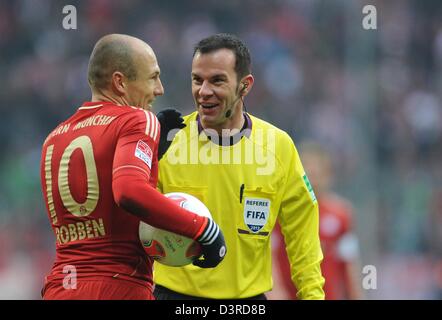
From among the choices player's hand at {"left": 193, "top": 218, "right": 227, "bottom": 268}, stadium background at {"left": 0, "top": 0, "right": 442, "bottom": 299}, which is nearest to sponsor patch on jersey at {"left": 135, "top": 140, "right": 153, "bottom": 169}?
player's hand at {"left": 193, "top": 218, "right": 227, "bottom": 268}

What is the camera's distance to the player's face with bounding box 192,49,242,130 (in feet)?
18.7

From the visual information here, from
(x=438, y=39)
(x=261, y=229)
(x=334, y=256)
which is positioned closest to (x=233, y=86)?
(x=261, y=229)

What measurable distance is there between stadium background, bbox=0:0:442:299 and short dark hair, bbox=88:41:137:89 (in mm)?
7575

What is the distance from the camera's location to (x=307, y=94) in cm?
1504

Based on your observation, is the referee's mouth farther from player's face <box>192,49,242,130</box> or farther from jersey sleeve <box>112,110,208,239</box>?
jersey sleeve <box>112,110,208,239</box>

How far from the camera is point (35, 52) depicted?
16359 millimetres

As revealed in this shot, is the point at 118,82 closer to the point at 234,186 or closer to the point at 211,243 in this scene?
the point at 211,243

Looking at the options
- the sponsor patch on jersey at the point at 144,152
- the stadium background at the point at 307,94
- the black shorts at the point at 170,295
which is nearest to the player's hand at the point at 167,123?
the sponsor patch on jersey at the point at 144,152

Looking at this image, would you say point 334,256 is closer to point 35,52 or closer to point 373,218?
point 373,218

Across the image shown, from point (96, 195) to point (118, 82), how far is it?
0.64 metres

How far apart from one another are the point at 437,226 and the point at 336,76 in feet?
11.9

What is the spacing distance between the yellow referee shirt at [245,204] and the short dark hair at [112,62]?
36.3 inches

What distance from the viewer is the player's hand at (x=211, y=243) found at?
457 cm

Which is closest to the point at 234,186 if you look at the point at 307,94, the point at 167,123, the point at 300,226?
the point at 300,226
